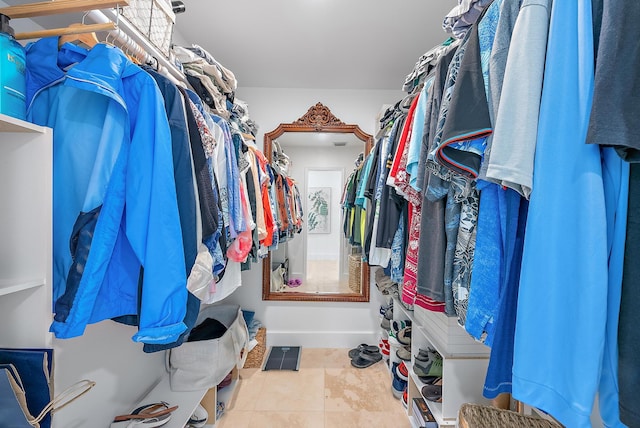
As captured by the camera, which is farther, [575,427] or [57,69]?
[57,69]

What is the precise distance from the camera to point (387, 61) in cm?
215

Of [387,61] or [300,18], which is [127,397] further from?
[387,61]

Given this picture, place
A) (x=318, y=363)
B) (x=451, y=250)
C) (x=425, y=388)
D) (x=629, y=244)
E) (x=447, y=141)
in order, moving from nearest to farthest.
Result: (x=629, y=244) < (x=447, y=141) < (x=451, y=250) < (x=425, y=388) < (x=318, y=363)

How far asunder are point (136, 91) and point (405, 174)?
33.2 inches

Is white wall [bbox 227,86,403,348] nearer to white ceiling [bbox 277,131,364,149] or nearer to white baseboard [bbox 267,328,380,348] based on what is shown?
white baseboard [bbox 267,328,380,348]

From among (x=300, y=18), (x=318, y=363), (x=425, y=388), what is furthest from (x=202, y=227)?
(x=318, y=363)

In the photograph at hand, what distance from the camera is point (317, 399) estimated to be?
1836 millimetres

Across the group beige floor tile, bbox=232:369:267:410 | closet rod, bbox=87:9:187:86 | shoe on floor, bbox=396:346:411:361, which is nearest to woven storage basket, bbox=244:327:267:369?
beige floor tile, bbox=232:369:267:410

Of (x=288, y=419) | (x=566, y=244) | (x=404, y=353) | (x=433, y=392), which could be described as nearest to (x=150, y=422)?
(x=288, y=419)

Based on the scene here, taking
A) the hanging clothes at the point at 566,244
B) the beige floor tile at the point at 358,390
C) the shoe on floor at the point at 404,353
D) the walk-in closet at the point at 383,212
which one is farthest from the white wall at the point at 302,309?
the hanging clothes at the point at 566,244

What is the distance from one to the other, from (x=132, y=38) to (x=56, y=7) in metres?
0.17

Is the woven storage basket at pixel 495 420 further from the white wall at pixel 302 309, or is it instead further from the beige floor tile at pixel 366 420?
the white wall at pixel 302 309

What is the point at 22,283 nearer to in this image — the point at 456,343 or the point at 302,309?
the point at 456,343

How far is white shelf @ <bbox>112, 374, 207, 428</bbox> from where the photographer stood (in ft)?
4.10
